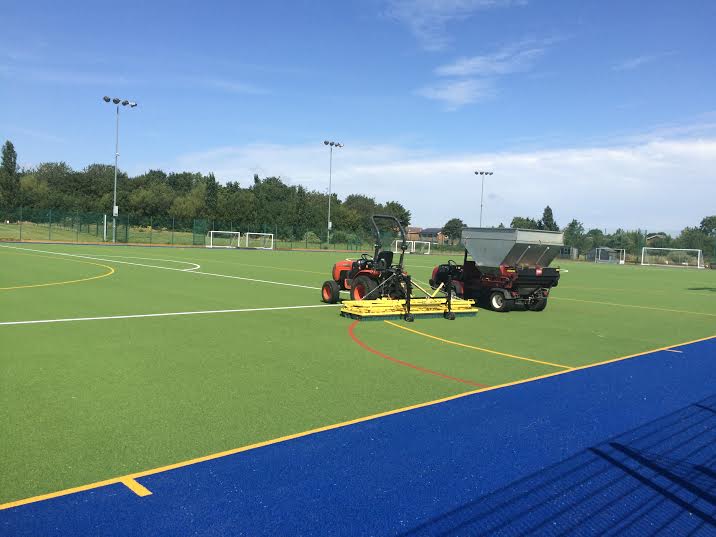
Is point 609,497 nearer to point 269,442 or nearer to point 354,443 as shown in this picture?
point 354,443

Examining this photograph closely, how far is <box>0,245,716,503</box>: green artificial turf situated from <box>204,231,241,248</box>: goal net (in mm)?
42420

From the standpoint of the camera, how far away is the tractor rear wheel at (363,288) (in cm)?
1345

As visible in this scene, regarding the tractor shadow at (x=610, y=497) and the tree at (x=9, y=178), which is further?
the tree at (x=9, y=178)

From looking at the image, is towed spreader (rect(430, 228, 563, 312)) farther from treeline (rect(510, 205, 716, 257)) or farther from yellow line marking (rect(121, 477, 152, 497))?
treeline (rect(510, 205, 716, 257))

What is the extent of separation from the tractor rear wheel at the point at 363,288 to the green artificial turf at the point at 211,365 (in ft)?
2.15

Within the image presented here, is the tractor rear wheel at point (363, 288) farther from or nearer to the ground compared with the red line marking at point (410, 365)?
farther from the ground

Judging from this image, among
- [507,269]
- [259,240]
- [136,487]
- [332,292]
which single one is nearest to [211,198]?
[259,240]

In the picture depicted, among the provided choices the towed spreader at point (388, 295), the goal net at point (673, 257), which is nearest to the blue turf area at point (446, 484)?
the towed spreader at point (388, 295)

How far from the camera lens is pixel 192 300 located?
14.4 metres

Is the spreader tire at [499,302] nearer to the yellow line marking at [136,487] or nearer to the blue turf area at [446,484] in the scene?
the blue turf area at [446,484]

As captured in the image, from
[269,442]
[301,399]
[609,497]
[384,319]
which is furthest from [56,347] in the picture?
[609,497]

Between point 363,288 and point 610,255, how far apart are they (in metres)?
62.8

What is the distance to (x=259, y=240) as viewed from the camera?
6169cm

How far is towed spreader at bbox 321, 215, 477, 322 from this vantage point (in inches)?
485
